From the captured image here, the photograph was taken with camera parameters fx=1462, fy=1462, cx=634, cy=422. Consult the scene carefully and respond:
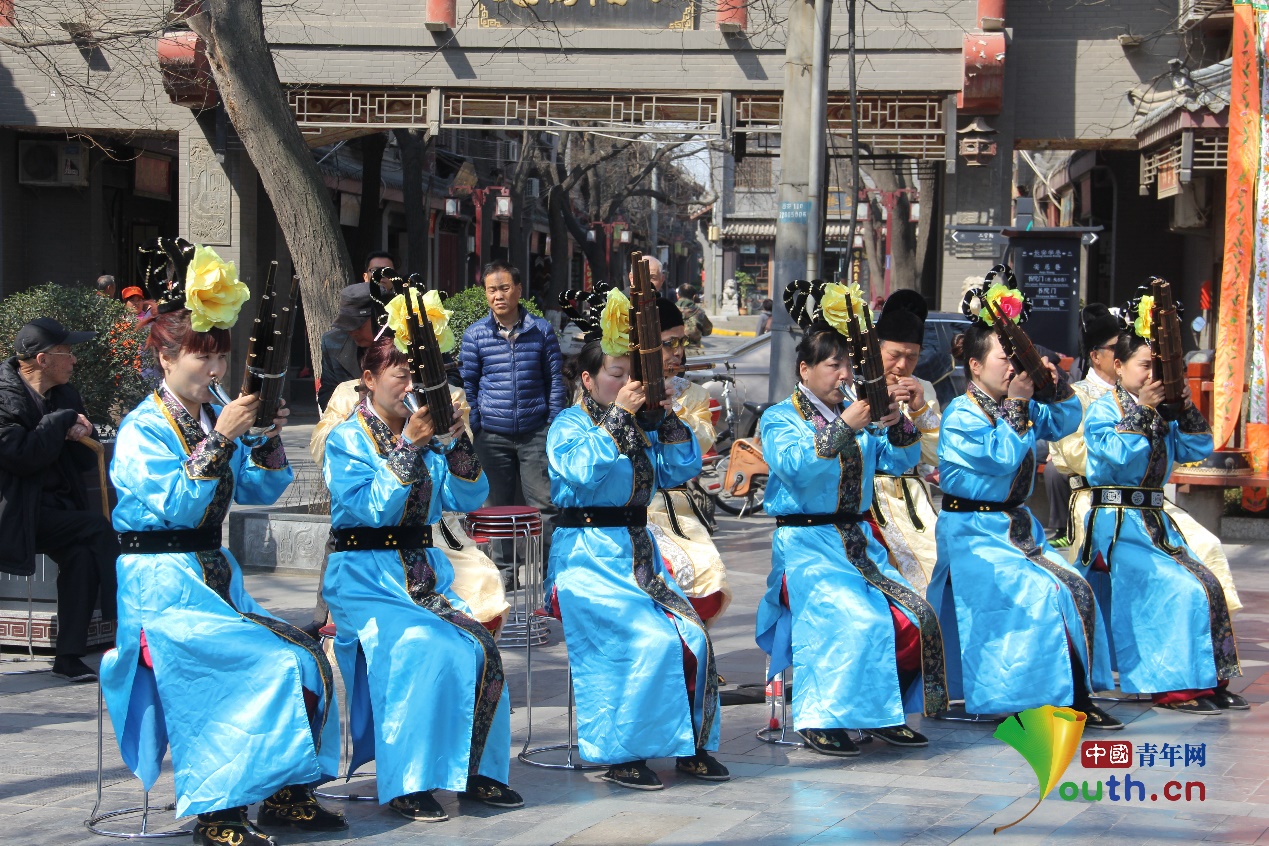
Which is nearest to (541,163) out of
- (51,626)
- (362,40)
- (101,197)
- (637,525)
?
(101,197)

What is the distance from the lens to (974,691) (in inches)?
232

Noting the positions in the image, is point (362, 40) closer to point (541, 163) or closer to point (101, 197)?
point (101, 197)

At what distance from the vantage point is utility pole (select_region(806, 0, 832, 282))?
380 inches

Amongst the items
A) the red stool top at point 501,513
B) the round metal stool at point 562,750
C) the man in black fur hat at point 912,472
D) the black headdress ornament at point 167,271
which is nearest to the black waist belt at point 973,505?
the man in black fur hat at point 912,472

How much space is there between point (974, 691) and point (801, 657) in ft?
2.88

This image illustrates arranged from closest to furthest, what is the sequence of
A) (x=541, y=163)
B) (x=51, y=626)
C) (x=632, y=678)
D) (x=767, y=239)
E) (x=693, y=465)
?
(x=632, y=678) → (x=693, y=465) → (x=51, y=626) → (x=541, y=163) → (x=767, y=239)

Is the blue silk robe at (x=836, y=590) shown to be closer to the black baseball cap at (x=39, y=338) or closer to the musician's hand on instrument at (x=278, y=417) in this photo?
the musician's hand on instrument at (x=278, y=417)

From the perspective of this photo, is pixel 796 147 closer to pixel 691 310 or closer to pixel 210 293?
pixel 210 293

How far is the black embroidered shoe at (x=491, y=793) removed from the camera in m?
4.85

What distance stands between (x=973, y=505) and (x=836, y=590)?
860mm

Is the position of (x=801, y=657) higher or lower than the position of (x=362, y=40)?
lower

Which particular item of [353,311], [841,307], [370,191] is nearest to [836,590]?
[841,307]

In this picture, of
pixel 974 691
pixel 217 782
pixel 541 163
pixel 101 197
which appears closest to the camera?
pixel 217 782

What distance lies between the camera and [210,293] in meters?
4.39
